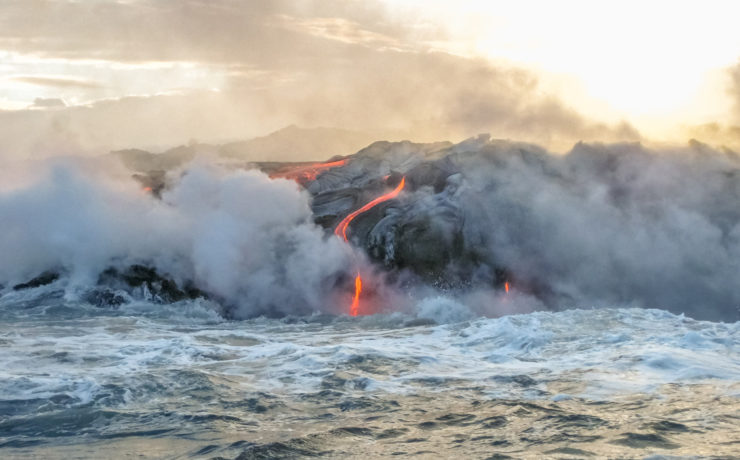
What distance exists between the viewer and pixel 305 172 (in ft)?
175

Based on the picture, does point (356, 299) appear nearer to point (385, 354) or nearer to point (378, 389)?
point (385, 354)

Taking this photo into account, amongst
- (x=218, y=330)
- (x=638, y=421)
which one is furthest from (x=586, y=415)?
(x=218, y=330)

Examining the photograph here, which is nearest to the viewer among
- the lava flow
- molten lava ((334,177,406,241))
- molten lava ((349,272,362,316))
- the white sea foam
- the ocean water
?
the ocean water

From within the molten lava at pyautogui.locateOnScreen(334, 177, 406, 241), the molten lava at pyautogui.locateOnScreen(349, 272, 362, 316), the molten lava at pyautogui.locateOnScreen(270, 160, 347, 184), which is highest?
the molten lava at pyautogui.locateOnScreen(270, 160, 347, 184)

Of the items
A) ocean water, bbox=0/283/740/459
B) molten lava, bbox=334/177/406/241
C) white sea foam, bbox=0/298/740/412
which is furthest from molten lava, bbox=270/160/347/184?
ocean water, bbox=0/283/740/459

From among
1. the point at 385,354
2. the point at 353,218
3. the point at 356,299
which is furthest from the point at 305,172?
the point at 385,354

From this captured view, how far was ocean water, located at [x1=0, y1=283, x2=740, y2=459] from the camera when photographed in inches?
593

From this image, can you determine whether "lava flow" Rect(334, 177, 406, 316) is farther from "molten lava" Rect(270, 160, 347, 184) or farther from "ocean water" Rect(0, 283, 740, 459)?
"molten lava" Rect(270, 160, 347, 184)

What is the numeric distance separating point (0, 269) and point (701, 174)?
124 feet

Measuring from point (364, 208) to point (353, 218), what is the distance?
1632 mm

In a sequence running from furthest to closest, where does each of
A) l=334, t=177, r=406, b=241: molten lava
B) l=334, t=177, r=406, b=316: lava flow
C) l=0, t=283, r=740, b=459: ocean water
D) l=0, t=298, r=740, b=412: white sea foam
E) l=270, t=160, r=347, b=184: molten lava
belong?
l=270, t=160, r=347, b=184: molten lava, l=334, t=177, r=406, b=241: molten lava, l=334, t=177, r=406, b=316: lava flow, l=0, t=298, r=740, b=412: white sea foam, l=0, t=283, r=740, b=459: ocean water

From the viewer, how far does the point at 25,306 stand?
35750 mm

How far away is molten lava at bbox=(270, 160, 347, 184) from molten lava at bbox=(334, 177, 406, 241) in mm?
8008

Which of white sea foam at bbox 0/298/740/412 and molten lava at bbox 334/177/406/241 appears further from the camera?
molten lava at bbox 334/177/406/241
